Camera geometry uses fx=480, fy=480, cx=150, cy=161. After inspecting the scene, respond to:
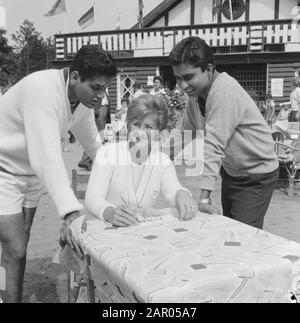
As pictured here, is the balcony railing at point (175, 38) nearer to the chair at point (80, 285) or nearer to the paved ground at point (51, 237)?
the paved ground at point (51, 237)

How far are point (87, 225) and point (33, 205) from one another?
85cm

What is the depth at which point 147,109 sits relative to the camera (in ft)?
7.48

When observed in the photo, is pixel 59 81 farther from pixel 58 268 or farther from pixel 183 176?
pixel 183 176

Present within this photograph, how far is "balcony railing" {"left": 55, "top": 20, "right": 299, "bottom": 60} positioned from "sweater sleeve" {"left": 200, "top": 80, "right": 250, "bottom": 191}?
53.8 ft

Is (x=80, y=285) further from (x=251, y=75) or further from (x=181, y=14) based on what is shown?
(x=181, y=14)

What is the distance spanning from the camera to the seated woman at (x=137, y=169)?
2.25 m

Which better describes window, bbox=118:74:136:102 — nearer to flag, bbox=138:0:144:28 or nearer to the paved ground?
flag, bbox=138:0:144:28

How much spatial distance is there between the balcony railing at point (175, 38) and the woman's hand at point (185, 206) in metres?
16.7

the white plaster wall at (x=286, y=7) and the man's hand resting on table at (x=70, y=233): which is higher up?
the white plaster wall at (x=286, y=7)

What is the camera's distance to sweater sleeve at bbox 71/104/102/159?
2540 millimetres

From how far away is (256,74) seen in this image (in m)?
19.1

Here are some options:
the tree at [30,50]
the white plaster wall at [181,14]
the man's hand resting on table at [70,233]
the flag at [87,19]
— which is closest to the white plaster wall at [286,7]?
the white plaster wall at [181,14]

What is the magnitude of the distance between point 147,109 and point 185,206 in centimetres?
51
